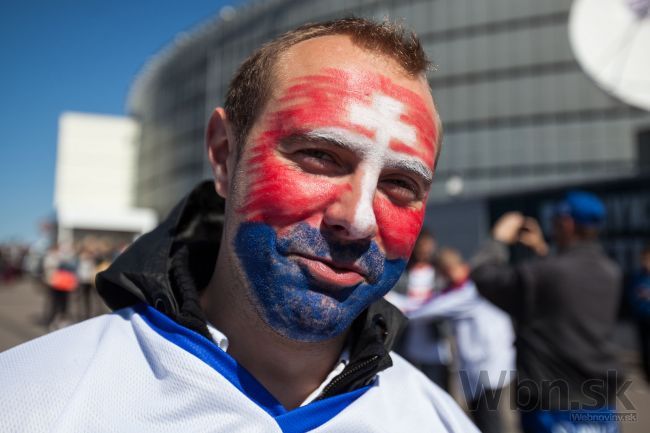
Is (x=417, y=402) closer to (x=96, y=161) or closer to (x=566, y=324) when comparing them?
(x=566, y=324)

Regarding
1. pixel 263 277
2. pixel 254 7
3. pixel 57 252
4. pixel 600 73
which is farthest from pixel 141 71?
pixel 263 277

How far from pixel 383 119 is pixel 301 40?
0.32 m

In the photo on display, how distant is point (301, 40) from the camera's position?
1.48 meters

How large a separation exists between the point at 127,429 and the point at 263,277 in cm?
44

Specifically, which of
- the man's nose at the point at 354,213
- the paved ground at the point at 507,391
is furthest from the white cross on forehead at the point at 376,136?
the paved ground at the point at 507,391

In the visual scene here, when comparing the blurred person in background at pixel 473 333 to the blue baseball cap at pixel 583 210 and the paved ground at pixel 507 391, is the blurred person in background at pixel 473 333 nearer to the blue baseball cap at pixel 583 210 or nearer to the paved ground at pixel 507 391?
the paved ground at pixel 507 391

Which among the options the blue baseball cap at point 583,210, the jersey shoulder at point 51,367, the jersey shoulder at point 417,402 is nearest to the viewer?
the jersey shoulder at point 51,367

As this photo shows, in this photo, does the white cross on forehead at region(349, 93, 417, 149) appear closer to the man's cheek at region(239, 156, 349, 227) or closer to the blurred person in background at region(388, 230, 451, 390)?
the man's cheek at region(239, 156, 349, 227)

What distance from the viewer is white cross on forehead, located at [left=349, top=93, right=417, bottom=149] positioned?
4.51 ft

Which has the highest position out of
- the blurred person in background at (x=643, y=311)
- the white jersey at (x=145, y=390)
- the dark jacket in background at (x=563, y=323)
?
the white jersey at (x=145, y=390)

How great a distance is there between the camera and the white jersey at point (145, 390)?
1.15 metres

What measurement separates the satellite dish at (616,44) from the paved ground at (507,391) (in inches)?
114

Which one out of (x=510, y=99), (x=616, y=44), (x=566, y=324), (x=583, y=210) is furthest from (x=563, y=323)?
(x=510, y=99)

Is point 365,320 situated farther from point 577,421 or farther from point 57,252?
point 57,252
